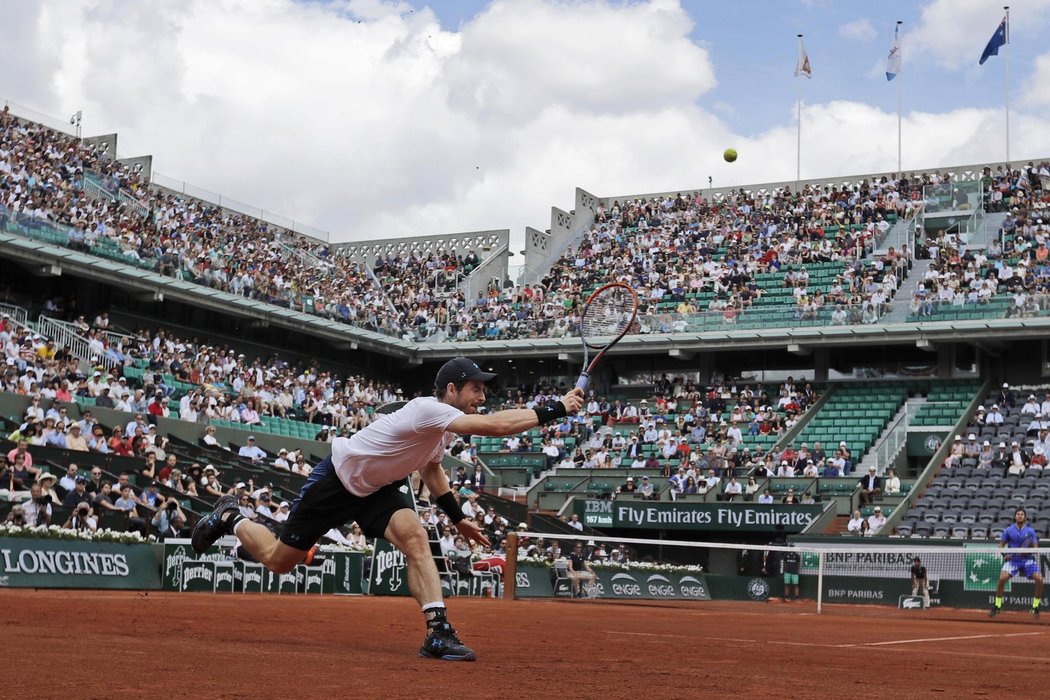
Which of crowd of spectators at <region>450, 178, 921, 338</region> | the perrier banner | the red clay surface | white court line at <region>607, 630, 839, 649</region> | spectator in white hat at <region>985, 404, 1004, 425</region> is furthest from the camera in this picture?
crowd of spectators at <region>450, 178, 921, 338</region>

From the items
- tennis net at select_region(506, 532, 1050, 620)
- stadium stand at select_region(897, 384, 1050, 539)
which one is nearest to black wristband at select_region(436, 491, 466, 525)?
tennis net at select_region(506, 532, 1050, 620)

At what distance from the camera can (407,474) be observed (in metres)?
8.89

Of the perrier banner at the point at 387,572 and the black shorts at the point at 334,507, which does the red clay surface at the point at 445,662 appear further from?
the perrier banner at the point at 387,572

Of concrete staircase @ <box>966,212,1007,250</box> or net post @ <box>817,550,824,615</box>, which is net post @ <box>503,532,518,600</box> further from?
concrete staircase @ <box>966,212,1007,250</box>

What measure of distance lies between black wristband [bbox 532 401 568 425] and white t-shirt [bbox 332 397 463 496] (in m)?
0.64

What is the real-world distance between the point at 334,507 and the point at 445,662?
1579 millimetres

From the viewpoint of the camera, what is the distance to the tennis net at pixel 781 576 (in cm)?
2650

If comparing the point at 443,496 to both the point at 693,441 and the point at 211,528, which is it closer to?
the point at 211,528

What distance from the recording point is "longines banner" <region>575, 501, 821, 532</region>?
35812mm

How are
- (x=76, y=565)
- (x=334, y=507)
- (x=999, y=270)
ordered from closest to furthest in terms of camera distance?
(x=334, y=507) < (x=76, y=565) < (x=999, y=270)

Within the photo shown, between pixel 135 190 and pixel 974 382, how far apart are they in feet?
93.5

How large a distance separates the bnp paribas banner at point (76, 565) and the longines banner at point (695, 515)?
62.6 feet

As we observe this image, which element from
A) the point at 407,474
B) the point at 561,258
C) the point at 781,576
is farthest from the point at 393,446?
the point at 561,258

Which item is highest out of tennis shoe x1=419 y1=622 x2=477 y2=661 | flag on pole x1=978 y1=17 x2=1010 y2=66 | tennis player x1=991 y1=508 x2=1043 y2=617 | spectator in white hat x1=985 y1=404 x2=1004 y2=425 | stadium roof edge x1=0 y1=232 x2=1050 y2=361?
flag on pole x1=978 y1=17 x2=1010 y2=66
